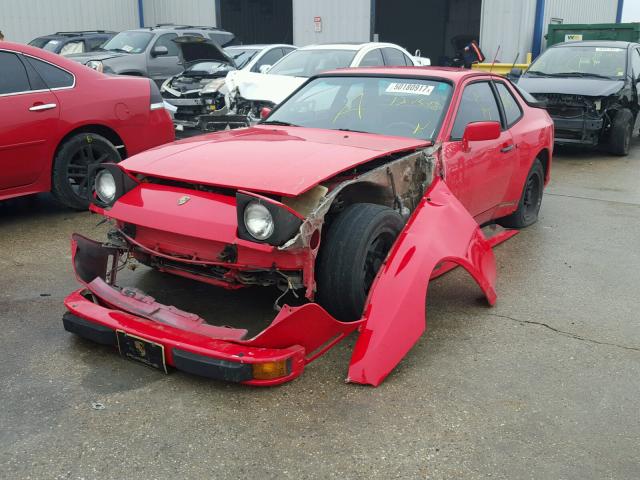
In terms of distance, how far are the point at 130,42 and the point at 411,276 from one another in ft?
34.1

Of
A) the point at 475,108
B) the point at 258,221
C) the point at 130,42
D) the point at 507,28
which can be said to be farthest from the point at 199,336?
the point at 507,28

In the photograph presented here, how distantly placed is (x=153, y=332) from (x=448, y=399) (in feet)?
4.63

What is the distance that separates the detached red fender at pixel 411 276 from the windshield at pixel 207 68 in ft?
25.7

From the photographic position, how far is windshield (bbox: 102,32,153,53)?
38.9 ft

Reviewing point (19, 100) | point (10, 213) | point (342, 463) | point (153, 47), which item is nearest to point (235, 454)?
point (342, 463)

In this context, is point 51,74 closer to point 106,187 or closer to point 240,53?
point 106,187

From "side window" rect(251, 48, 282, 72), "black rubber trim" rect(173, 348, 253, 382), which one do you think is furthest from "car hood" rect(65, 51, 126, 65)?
"black rubber trim" rect(173, 348, 253, 382)

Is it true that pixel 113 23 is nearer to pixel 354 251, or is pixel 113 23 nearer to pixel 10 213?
pixel 10 213

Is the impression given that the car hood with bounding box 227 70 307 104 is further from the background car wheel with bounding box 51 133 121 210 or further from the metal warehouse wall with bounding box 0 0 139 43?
the metal warehouse wall with bounding box 0 0 139 43

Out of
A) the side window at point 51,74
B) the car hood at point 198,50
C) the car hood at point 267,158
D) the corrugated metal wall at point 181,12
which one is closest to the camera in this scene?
the car hood at point 267,158

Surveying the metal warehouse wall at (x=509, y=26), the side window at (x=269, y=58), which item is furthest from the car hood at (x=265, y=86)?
the metal warehouse wall at (x=509, y=26)

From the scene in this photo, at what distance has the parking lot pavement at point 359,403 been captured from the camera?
254cm

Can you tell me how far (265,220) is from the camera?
3.07 meters

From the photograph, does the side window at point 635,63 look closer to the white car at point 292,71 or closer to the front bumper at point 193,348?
the white car at point 292,71
